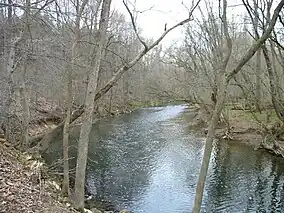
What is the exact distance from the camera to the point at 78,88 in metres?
17.0

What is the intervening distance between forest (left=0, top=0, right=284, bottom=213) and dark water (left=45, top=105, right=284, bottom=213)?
56.2 inches

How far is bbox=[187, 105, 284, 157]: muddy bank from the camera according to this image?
64.6 ft

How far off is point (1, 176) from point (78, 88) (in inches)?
438

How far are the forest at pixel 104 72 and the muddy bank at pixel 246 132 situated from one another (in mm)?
82

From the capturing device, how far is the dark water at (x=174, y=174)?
11.9 m

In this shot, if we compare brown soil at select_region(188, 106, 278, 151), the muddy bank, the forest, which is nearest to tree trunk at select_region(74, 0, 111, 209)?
the forest

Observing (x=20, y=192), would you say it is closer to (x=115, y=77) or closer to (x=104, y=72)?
(x=115, y=77)

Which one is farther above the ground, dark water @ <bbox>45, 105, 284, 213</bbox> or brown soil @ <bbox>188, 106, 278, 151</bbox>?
brown soil @ <bbox>188, 106, 278, 151</bbox>

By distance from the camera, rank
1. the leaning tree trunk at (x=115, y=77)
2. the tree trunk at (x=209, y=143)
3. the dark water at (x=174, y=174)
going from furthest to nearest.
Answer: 1. the dark water at (x=174, y=174)
2. the leaning tree trunk at (x=115, y=77)
3. the tree trunk at (x=209, y=143)

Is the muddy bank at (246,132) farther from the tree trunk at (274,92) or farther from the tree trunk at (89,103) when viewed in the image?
the tree trunk at (89,103)

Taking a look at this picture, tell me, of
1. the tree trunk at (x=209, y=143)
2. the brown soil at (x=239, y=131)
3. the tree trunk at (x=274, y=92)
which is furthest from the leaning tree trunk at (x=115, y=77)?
the brown soil at (x=239, y=131)

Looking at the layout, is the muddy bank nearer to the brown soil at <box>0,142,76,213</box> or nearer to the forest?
the forest

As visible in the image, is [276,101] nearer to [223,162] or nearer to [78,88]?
[223,162]

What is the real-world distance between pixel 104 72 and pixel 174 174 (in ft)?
17.6
